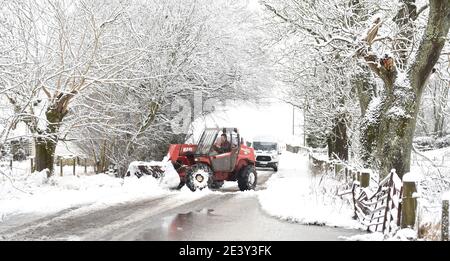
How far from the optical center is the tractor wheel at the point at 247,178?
17.1m

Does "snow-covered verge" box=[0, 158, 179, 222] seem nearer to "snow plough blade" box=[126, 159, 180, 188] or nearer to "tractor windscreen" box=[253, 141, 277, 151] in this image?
"snow plough blade" box=[126, 159, 180, 188]

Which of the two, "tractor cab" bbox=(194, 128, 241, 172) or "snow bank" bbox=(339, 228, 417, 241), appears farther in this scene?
"tractor cab" bbox=(194, 128, 241, 172)

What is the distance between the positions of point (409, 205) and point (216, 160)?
9246mm

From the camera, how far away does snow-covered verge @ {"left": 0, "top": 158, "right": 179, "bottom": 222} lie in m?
12.1

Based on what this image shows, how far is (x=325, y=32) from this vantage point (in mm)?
13438

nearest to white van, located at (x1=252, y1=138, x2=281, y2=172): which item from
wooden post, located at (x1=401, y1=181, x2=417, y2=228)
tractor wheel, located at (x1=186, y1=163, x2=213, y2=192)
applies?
tractor wheel, located at (x1=186, y1=163, x2=213, y2=192)

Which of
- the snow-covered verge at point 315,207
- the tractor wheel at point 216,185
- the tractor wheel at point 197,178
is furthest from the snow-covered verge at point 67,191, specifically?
the snow-covered verge at point 315,207

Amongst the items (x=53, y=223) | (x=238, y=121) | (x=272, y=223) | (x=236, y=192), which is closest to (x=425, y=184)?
(x=272, y=223)

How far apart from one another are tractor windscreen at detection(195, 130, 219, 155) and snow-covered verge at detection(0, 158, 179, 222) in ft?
3.90

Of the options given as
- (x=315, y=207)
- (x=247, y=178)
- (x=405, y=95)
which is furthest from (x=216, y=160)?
(x=405, y=95)

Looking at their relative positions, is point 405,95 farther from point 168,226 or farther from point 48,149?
point 48,149

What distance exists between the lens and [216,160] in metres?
16.7
